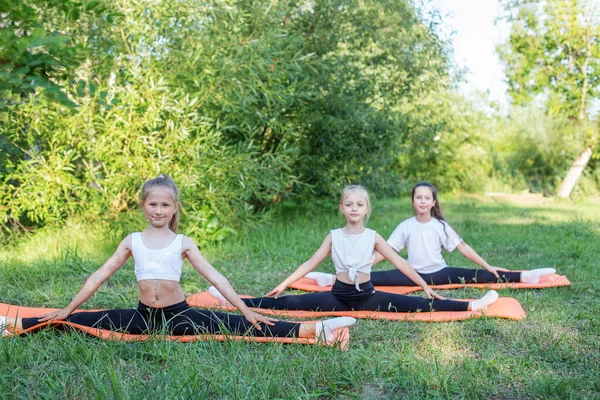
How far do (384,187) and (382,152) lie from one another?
1.75 feet

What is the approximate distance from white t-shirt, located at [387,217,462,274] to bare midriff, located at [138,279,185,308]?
2317mm

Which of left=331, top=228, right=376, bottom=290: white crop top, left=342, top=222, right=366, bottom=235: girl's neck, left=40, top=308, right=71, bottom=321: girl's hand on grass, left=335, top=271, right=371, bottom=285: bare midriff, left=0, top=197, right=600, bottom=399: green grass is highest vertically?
left=342, top=222, right=366, bottom=235: girl's neck

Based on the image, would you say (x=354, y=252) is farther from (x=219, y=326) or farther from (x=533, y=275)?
(x=533, y=275)

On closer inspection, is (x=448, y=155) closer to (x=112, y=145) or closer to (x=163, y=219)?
(x=112, y=145)

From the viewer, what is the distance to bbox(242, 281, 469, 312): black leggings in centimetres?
428

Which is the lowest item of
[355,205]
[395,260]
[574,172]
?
[395,260]

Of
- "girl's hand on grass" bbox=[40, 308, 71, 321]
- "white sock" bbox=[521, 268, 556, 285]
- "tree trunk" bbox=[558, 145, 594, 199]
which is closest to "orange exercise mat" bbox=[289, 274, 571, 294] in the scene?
"white sock" bbox=[521, 268, 556, 285]

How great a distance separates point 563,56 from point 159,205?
14.5m

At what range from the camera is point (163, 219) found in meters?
3.69

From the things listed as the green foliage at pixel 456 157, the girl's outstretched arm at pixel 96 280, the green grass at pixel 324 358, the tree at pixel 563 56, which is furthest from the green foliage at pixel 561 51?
the girl's outstretched arm at pixel 96 280

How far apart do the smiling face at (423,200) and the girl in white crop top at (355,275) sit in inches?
42.8

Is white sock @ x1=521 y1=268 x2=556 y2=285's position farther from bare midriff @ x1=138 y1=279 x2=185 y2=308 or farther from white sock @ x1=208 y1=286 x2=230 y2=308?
bare midriff @ x1=138 y1=279 x2=185 y2=308

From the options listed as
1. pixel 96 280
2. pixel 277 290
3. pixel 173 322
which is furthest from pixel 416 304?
pixel 96 280

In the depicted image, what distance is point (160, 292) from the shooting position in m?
3.68
